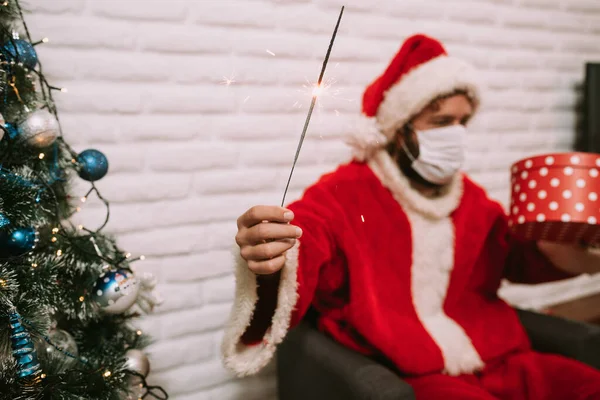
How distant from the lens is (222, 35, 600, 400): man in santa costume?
109 centimetres

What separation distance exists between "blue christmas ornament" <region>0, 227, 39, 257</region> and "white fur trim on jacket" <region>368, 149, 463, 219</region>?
79 cm

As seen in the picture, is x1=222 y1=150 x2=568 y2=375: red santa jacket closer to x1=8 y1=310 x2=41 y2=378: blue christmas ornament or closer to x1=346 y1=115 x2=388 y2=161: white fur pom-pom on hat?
x1=346 y1=115 x2=388 y2=161: white fur pom-pom on hat

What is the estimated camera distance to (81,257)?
0.92 metres

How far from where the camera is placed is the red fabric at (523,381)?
104cm

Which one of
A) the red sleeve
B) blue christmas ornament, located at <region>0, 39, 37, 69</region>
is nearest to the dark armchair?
the red sleeve

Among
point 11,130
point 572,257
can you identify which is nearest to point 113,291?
point 11,130

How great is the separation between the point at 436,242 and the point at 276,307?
1.70 ft

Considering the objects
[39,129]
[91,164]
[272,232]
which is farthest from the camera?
[91,164]

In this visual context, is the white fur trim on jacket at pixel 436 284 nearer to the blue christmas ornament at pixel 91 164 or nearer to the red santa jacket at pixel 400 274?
the red santa jacket at pixel 400 274

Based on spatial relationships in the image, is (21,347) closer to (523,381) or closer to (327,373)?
(327,373)

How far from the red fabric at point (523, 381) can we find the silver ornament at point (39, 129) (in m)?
0.90

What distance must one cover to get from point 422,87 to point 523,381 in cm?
77

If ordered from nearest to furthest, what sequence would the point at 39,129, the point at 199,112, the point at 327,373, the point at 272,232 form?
the point at 272,232 → the point at 39,129 → the point at 327,373 → the point at 199,112

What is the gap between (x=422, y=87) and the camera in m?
1.14
